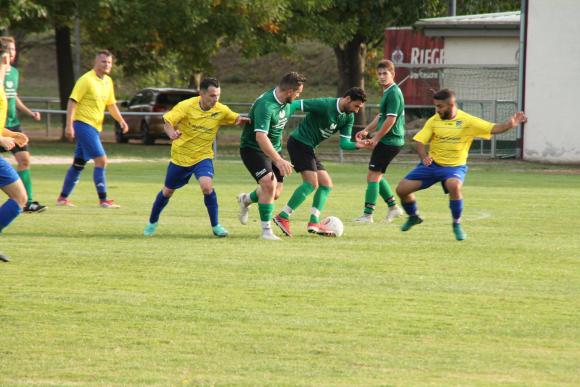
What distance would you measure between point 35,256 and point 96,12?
2147cm


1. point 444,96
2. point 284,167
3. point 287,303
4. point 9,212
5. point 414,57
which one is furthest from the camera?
point 414,57

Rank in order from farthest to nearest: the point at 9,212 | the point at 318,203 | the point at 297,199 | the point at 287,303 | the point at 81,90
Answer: the point at 81,90 < the point at 318,203 < the point at 297,199 < the point at 9,212 < the point at 287,303

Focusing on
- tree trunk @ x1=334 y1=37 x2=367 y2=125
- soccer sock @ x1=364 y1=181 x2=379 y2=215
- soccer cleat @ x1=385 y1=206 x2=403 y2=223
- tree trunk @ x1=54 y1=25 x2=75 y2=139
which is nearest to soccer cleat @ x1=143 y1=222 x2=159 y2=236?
soccer sock @ x1=364 y1=181 x2=379 y2=215

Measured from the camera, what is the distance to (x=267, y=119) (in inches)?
496

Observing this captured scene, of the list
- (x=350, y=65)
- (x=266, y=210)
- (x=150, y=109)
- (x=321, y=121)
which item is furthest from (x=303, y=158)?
(x=350, y=65)

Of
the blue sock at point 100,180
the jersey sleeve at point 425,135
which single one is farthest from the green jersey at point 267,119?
the blue sock at point 100,180

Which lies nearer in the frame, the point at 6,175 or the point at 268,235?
the point at 6,175

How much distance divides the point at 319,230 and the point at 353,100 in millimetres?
1467

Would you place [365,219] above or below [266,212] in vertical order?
below

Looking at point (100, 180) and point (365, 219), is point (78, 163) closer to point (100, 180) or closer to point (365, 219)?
point (100, 180)

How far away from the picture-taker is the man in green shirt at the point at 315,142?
44.1ft

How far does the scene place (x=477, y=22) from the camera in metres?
35.2

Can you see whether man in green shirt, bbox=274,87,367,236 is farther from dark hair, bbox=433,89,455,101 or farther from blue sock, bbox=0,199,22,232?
blue sock, bbox=0,199,22,232

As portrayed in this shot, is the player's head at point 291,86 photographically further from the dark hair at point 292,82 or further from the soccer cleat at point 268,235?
the soccer cleat at point 268,235
